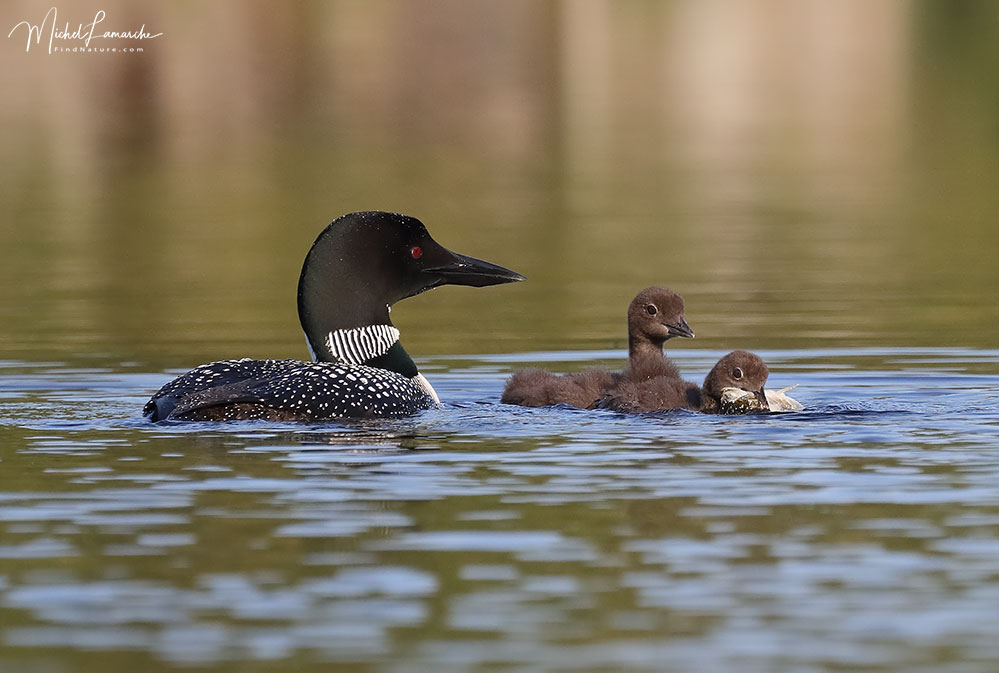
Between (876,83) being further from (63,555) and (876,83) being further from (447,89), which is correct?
(63,555)

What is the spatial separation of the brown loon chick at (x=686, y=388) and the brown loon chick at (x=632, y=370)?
50mm

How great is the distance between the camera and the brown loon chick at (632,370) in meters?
8.68

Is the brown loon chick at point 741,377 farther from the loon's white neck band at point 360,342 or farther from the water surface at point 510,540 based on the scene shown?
the loon's white neck band at point 360,342

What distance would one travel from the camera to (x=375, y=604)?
5.05 m

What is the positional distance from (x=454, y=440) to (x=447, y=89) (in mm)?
29988

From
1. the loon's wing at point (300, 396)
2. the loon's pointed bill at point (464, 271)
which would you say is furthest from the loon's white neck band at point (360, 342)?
the loon's wing at point (300, 396)

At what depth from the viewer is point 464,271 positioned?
30.6 ft

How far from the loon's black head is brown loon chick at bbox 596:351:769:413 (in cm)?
81

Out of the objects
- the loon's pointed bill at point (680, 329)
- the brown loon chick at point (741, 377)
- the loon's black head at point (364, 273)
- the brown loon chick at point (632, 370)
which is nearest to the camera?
the brown loon chick at point (741, 377)

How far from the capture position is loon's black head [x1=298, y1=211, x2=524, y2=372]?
8.85 m
